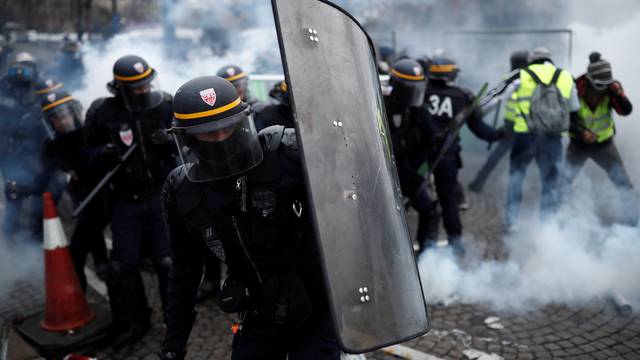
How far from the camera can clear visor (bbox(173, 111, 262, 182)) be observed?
85.5 inches

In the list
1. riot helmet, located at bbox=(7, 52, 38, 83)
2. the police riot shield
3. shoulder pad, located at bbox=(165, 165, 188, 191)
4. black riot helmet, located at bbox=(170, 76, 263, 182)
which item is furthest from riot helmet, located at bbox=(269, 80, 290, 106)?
riot helmet, located at bbox=(7, 52, 38, 83)

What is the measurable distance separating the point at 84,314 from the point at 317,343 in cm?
277

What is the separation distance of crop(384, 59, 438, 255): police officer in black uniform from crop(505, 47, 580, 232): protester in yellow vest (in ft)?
4.45

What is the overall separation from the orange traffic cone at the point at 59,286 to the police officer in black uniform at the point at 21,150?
48.6 inches

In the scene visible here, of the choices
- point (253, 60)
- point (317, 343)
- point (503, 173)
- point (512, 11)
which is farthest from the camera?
point (512, 11)

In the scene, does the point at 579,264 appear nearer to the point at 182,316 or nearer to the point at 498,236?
the point at 498,236

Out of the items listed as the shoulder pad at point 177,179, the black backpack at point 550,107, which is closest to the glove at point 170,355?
the shoulder pad at point 177,179

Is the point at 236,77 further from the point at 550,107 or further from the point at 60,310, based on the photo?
the point at 550,107

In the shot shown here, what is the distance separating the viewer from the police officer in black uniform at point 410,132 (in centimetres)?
456

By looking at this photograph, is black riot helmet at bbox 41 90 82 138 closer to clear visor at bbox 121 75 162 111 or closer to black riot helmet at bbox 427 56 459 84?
clear visor at bbox 121 75 162 111

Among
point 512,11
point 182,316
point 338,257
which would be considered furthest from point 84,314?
point 512,11

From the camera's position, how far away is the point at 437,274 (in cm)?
480

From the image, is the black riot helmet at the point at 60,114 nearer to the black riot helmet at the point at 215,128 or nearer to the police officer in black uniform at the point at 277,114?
the police officer in black uniform at the point at 277,114

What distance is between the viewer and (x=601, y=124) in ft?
18.4
